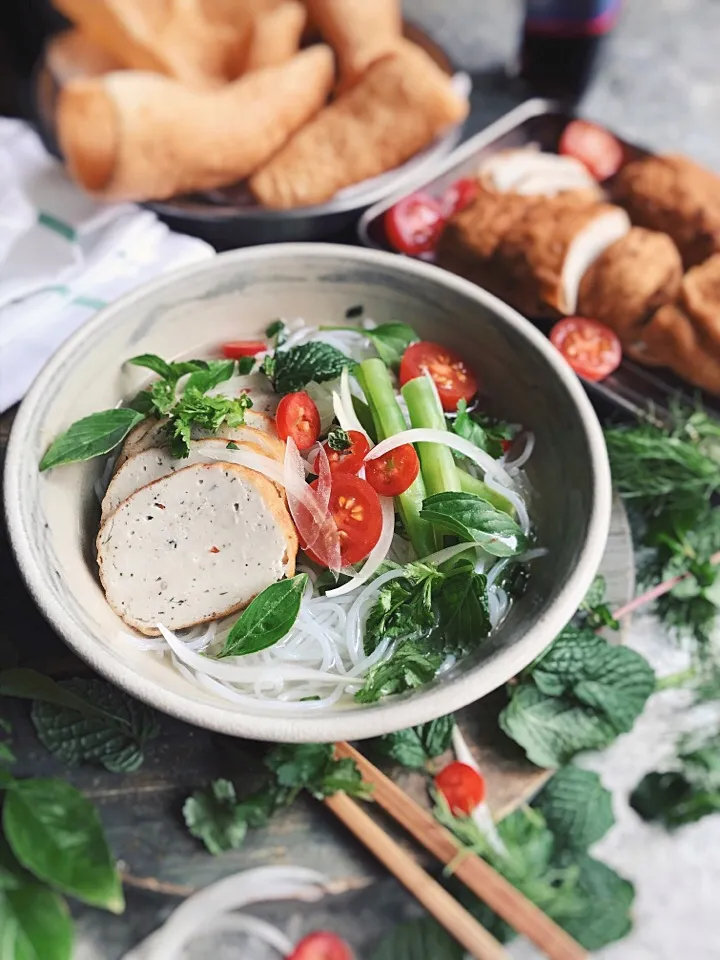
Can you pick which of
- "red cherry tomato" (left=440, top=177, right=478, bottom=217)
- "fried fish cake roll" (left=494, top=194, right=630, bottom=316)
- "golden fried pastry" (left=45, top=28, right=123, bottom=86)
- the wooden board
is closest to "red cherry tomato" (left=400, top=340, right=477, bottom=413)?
"fried fish cake roll" (left=494, top=194, right=630, bottom=316)

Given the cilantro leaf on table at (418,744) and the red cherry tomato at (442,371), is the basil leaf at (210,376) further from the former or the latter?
the cilantro leaf on table at (418,744)

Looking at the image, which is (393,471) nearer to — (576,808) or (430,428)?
(430,428)

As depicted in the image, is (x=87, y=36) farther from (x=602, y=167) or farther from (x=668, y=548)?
(x=668, y=548)

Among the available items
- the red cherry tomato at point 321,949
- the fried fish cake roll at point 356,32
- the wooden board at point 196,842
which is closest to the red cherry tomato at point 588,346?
the wooden board at point 196,842

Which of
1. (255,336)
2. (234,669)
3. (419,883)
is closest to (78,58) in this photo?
(255,336)

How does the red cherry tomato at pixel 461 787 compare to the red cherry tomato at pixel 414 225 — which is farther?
the red cherry tomato at pixel 414 225

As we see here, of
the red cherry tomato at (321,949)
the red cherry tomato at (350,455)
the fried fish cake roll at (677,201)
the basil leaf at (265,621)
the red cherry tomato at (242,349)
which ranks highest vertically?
the fried fish cake roll at (677,201)
